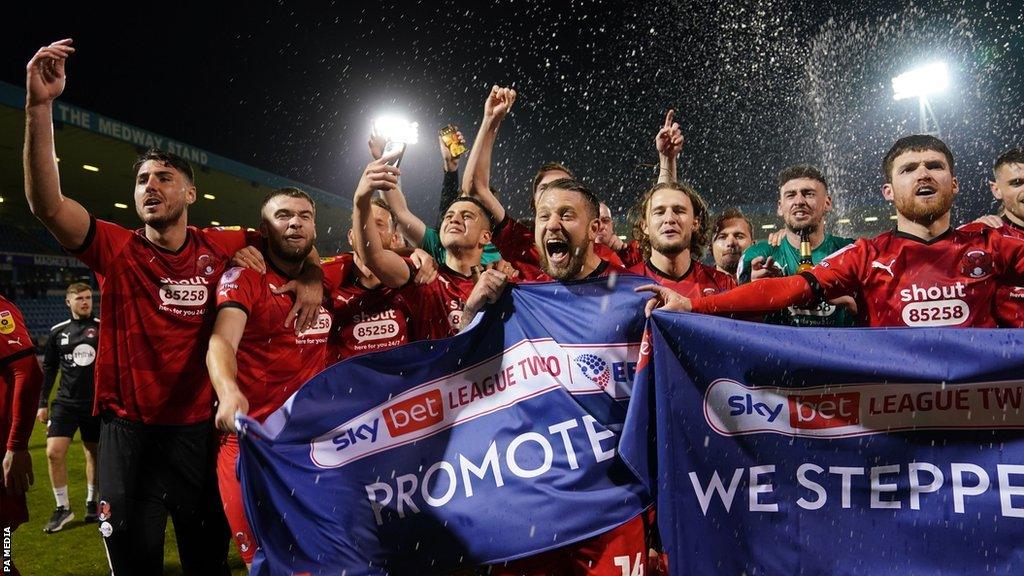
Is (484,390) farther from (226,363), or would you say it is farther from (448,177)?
(448,177)

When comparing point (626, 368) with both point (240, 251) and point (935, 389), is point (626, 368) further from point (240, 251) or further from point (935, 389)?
point (240, 251)

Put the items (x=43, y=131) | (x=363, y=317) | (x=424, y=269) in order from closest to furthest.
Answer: (x=43, y=131), (x=424, y=269), (x=363, y=317)

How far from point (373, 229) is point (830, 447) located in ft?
8.45

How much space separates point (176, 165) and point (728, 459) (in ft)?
10.8

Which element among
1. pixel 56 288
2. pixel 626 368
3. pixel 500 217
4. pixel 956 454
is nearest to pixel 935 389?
pixel 956 454

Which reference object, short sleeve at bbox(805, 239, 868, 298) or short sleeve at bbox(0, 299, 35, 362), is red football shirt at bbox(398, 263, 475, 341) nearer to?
short sleeve at bbox(805, 239, 868, 298)

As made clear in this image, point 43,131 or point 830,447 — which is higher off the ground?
point 43,131

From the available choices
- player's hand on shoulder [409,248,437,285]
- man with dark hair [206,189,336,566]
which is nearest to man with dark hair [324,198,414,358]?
man with dark hair [206,189,336,566]

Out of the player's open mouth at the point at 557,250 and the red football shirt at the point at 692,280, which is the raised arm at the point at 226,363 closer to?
the player's open mouth at the point at 557,250

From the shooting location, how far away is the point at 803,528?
2.90 metres

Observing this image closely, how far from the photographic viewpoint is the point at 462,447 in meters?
3.20

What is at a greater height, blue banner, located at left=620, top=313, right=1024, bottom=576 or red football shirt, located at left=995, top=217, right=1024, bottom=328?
red football shirt, located at left=995, top=217, right=1024, bottom=328

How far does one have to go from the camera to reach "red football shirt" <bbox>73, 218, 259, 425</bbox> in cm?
361

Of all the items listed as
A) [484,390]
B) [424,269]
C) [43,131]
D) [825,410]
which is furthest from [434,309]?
[825,410]
